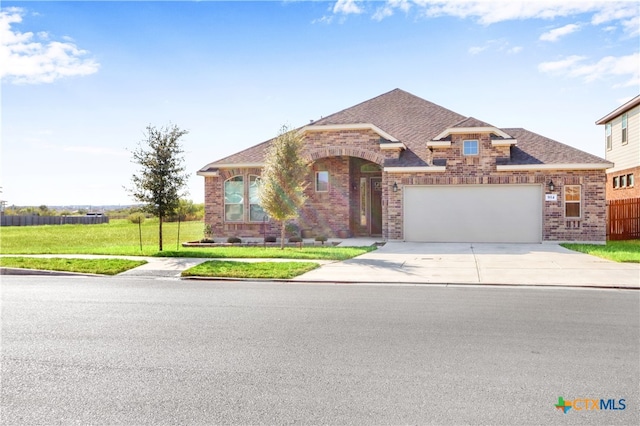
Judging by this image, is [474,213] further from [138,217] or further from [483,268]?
[138,217]

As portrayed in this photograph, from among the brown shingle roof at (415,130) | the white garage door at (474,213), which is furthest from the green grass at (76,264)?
the white garage door at (474,213)

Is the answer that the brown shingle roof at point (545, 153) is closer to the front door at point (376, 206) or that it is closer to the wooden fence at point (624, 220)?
the wooden fence at point (624, 220)

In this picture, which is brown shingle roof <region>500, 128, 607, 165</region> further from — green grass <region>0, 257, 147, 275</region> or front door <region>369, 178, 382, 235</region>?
green grass <region>0, 257, 147, 275</region>

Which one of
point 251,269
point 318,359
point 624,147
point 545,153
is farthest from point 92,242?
point 624,147

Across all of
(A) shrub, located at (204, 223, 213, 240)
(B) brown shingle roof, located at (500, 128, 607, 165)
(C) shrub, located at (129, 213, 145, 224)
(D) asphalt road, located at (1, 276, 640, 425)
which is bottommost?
(D) asphalt road, located at (1, 276, 640, 425)

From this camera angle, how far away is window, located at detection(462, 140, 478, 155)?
72.5 feet

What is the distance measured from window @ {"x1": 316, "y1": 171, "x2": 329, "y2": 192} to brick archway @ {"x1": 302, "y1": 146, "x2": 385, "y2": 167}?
1.13 metres

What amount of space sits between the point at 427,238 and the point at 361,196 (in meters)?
4.55

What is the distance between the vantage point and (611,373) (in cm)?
554

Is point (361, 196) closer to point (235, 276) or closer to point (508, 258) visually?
point (508, 258)

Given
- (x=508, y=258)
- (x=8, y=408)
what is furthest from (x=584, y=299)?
(x=8, y=408)

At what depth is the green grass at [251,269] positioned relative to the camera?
13.1m

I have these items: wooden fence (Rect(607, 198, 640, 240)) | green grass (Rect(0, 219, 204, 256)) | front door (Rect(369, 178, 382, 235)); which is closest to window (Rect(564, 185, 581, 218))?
wooden fence (Rect(607, 198, 640, 240))

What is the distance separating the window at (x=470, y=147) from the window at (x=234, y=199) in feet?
34.1
